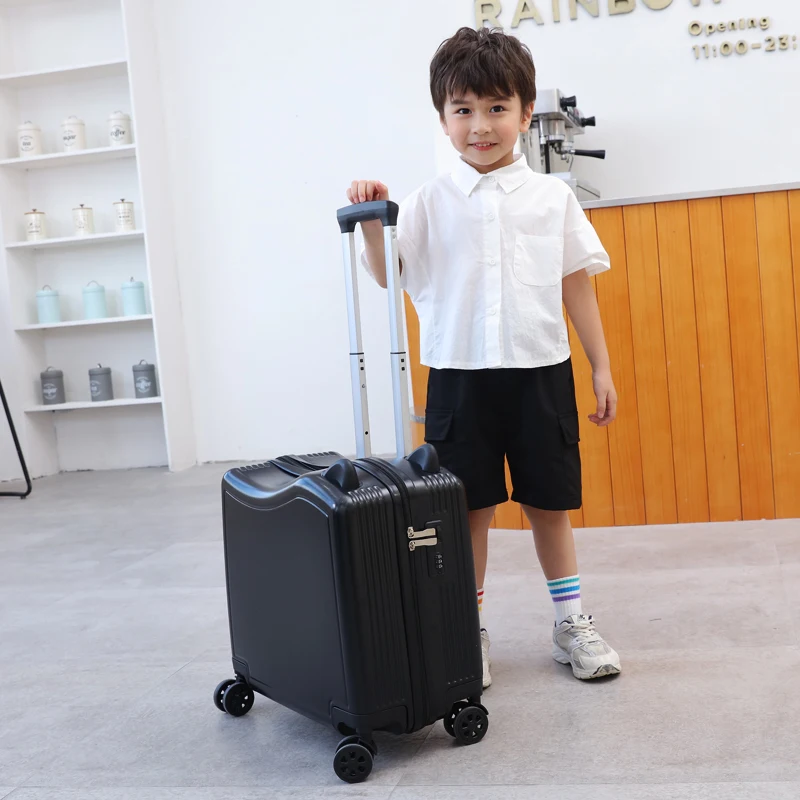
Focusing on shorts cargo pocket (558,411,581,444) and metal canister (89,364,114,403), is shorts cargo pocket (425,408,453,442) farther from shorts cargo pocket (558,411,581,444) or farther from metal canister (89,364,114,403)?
metal canister (89,364,114,403)

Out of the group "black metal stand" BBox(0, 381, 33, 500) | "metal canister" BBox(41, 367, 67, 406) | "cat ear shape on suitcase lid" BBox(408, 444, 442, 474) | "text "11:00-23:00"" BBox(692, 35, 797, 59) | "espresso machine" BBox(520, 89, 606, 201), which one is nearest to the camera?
"cat ear shape on suitcase lid" BBox(408, 444, 442, 474)

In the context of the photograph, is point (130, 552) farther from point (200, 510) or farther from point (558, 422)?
point (558, 422)

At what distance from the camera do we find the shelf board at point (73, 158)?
4250 mm

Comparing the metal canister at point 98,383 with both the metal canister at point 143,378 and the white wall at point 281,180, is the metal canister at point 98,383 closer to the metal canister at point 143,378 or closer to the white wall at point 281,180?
the metal canister at point 143,378

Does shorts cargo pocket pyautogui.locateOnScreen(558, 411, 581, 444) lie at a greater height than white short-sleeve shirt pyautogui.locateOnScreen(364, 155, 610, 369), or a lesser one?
lesser

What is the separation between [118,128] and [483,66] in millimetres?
3213

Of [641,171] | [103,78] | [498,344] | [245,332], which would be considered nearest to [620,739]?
[498,344]

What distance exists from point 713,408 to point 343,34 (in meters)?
2.54

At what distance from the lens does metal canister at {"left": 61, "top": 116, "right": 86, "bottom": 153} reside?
432cm

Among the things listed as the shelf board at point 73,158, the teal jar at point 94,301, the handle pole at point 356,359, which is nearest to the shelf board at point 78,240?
the teal jar at point 94,301

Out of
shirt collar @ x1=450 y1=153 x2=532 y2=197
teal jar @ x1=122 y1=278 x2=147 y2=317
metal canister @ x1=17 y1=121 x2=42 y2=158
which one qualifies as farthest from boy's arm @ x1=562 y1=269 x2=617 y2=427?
metal canister @ x1=17 y1=121 x2=42 y2=158

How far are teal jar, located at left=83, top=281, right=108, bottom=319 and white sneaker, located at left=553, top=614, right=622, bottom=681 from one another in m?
3.27

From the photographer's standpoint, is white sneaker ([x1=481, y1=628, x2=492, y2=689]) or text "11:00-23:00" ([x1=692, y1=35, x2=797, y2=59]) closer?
white sneaker ([x1=481, y1=628, x2=492, y2=689])

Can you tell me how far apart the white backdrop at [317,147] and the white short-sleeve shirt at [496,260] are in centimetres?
250
